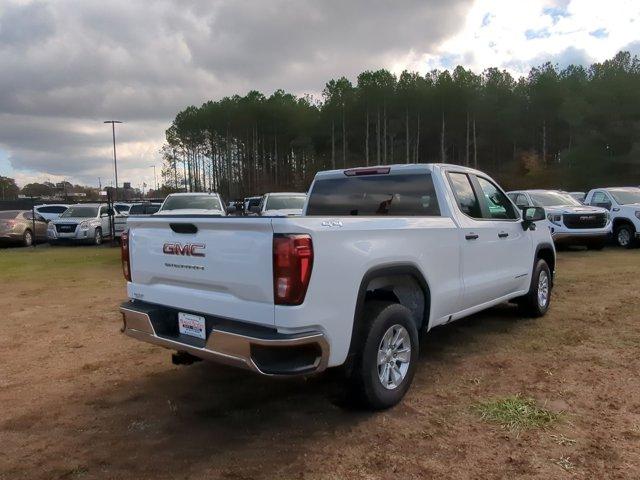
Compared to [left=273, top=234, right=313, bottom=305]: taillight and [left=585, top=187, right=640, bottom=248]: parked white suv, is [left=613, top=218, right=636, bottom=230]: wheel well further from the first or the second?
[left=273, top=234, right=313, bottom=305]: taillight

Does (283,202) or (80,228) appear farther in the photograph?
(80,228)

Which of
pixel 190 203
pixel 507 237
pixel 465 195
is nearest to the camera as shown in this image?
pixel 465 195

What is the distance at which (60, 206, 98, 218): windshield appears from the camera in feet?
68.4

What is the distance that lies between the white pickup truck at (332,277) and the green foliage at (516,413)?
Answer: 24.6 inches

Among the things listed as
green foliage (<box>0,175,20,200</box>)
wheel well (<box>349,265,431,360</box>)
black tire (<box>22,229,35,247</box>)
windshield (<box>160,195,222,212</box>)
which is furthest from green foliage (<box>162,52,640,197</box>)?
green foliage (<box>0,175,20,200</box>)

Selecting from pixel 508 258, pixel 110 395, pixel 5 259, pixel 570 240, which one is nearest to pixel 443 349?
pixel 508 258

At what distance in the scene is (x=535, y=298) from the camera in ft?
21.7

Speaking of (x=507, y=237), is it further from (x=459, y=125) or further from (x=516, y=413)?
(x=459, y=125)

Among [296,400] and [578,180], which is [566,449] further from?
[578,180]

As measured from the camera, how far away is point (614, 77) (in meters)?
38.5

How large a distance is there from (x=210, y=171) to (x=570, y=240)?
65341mm

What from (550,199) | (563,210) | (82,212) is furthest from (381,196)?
(82,212)

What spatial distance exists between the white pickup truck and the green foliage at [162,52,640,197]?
1465 inches

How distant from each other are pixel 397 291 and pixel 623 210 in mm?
13747
